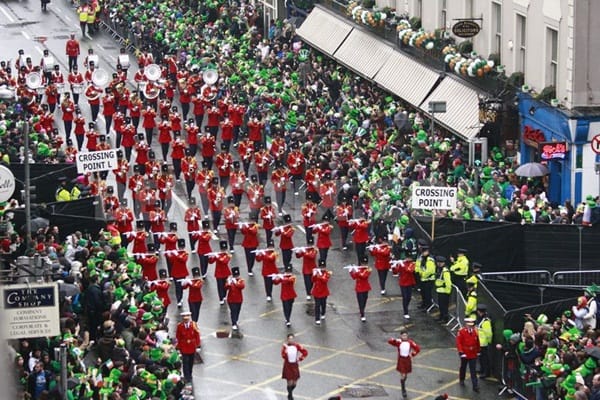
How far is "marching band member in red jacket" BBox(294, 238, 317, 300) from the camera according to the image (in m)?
32.4

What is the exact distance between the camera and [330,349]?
100 feet

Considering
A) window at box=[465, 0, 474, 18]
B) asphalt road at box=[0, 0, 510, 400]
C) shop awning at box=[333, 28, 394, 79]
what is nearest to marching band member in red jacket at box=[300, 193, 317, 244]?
asphalt road at box=[0, 0, 510, 400]

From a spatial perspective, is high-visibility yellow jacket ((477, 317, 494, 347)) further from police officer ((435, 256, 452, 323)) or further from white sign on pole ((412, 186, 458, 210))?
white sign on pole ((412, 186, 458, 210))

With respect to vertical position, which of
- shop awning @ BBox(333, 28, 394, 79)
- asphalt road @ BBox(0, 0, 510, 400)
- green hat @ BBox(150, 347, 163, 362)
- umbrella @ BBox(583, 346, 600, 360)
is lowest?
asphalt road @ BBox(0, 0, 510, 400)

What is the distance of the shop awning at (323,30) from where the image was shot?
2168 inches

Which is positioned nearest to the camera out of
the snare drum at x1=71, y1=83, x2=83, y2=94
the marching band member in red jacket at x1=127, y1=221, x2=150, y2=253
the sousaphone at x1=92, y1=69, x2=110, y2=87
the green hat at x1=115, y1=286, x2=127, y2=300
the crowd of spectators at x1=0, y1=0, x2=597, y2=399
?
the crowd of spectators at x1=0, y1=0, x2=597, y2=399

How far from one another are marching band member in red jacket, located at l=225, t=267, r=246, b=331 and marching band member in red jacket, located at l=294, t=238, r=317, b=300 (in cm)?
189

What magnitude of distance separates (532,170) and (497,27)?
782cm

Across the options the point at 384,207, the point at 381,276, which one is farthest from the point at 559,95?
the point at 381,276

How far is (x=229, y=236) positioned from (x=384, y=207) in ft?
12.1

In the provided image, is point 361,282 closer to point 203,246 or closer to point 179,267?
point 179,267

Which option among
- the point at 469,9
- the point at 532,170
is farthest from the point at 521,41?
the point at 532,170

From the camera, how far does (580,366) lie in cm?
2456

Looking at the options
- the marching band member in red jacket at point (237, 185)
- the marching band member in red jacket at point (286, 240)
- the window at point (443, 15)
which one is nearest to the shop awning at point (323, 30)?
the window at point (443, 15)
